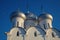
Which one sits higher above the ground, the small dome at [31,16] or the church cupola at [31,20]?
the small dome at [31,16]

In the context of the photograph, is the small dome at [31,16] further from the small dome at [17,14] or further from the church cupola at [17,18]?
the church cupola at [17,18]

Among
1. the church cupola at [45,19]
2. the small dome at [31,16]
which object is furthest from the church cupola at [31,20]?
the church cupola at [45,19]

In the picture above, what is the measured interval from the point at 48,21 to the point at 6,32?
655 cm

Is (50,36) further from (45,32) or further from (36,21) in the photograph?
(36,21)

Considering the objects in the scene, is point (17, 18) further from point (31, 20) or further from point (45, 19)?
point (45, 19)

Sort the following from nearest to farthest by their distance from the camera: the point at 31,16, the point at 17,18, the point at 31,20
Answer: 1. the point at 17,18
2. the point at 31,20
3. the point at 31,16

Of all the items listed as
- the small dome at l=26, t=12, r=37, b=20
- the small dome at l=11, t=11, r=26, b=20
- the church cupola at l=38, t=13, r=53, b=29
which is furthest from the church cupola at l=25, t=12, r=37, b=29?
the church cupola at l=38, t=13, r=53, b=29

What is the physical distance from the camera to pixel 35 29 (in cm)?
2323

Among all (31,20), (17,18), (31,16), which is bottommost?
(31,20)

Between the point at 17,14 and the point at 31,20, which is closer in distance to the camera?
the point at 17,14

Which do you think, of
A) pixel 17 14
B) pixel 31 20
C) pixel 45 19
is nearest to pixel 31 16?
pixel 31 20

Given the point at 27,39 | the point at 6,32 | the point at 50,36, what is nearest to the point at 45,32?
the point at 50,36

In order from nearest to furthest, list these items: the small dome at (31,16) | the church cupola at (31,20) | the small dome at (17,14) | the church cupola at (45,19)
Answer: the small dome at (17,14) < the church cupola at (45,19) < the church cupola at (31,20) < the small dome at (31,16)

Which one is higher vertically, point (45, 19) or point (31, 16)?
point (31, 16)
